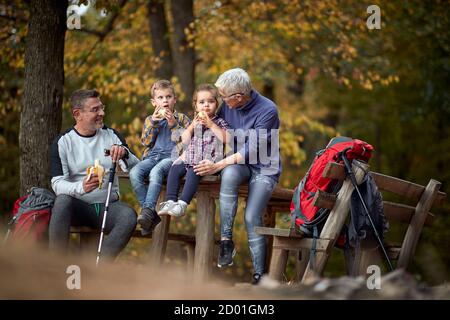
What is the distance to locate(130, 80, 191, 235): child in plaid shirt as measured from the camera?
21.5ft

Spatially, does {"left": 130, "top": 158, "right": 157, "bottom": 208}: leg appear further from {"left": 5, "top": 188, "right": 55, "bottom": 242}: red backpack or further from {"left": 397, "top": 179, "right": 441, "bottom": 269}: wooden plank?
{"left": 397, "top": 179, "right": 441, "bottom": 269}: wooden plank

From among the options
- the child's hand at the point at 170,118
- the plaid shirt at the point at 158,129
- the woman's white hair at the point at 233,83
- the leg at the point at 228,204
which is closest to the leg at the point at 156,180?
the plaid shirt at the point at 158,129

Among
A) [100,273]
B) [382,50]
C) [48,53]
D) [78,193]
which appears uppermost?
[382,50]

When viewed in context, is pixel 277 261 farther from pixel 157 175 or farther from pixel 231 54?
pixel 231 54

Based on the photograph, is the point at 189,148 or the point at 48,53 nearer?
the point at 189,148

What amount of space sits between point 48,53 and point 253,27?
6799mm

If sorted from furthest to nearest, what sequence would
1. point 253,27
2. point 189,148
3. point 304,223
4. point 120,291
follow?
point 253,27
point 189,148
point 304,223
point 120,291

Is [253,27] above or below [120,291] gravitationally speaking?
above

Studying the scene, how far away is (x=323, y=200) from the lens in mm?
5930

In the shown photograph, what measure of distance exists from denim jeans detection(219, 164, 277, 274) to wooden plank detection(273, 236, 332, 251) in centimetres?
18

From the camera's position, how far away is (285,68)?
15617 millimetres

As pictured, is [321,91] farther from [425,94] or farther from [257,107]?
[257,107]

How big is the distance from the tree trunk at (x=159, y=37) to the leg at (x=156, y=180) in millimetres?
7144

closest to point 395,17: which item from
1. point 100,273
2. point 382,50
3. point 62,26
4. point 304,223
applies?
→ point 382,50
